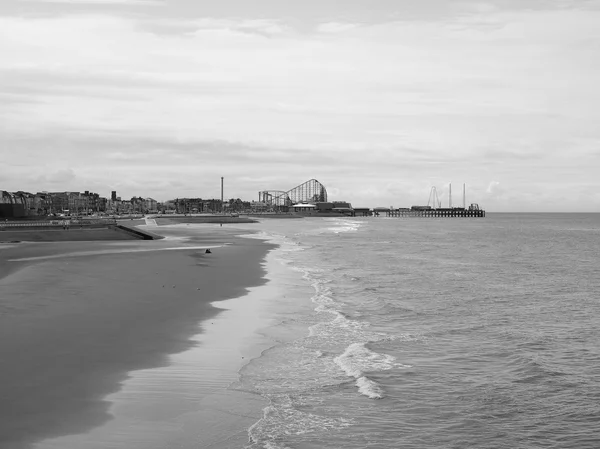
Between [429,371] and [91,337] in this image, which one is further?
[91,337]

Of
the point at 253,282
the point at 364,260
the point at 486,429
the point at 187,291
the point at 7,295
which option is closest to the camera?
the point at 486,429

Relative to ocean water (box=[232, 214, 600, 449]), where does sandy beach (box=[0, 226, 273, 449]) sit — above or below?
above

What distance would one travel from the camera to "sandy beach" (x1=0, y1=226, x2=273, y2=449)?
1040cm

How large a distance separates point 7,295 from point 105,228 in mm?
60104

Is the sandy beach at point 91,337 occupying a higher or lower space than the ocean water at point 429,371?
higher

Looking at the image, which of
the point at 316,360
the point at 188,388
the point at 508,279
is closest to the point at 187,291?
the point at 316,360

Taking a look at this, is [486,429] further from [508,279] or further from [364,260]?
[364,260]

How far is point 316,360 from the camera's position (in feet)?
51.4

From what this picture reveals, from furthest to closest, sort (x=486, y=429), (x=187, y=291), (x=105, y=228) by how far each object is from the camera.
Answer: (x=105, y=228)
(x=187, y=291)
(x=486, y=429)

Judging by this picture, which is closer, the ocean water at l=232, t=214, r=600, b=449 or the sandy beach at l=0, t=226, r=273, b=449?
the sandy beach at l=0, t=226, r=273, b=449

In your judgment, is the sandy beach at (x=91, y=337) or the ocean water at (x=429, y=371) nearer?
the sandy beach at (x=91, y=337)

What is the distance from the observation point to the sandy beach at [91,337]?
1040cm

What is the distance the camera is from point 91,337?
1661 cm

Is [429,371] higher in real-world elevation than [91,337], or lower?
lower
